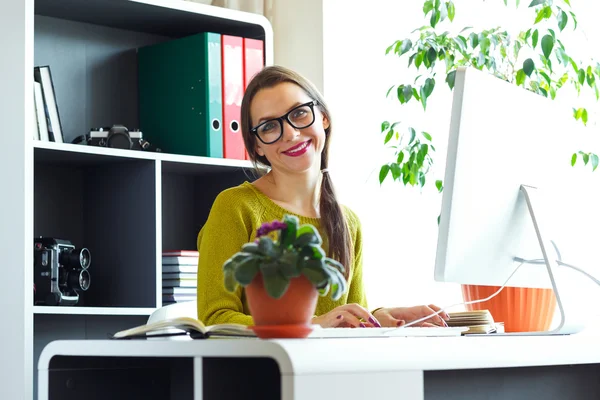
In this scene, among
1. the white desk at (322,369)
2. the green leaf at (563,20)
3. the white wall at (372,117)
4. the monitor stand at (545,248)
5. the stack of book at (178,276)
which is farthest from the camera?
the white wall at (372,117)

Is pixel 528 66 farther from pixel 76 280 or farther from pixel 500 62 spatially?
pixel 76 280

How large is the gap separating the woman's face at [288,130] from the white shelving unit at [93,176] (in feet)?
2.84

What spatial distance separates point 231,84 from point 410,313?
157 centimetres

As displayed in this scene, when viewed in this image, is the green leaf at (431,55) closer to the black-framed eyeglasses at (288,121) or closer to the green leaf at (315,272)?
the black-framed eyeglasses at (288,121)

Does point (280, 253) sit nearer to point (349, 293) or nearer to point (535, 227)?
point (535, 227)

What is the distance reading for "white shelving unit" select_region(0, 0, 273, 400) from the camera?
2471mm

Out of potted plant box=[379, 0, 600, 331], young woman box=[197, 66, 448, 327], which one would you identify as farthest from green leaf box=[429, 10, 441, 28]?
young woman box=[197, 66, 448, 327]

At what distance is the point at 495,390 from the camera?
1346 millimetres

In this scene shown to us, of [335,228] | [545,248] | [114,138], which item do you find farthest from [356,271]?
[114,138]

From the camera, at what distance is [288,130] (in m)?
1.91

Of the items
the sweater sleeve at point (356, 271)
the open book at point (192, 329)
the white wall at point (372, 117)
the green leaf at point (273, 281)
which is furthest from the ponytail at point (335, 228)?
the white wall at point (372, 117)

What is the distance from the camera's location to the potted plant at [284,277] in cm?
104

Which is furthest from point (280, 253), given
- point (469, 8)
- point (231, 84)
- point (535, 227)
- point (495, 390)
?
point (469, 8)

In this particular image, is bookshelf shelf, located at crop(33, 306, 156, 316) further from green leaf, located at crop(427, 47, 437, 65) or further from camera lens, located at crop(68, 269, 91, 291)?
green leaf, located at crop(427, 47, 437, 65)
